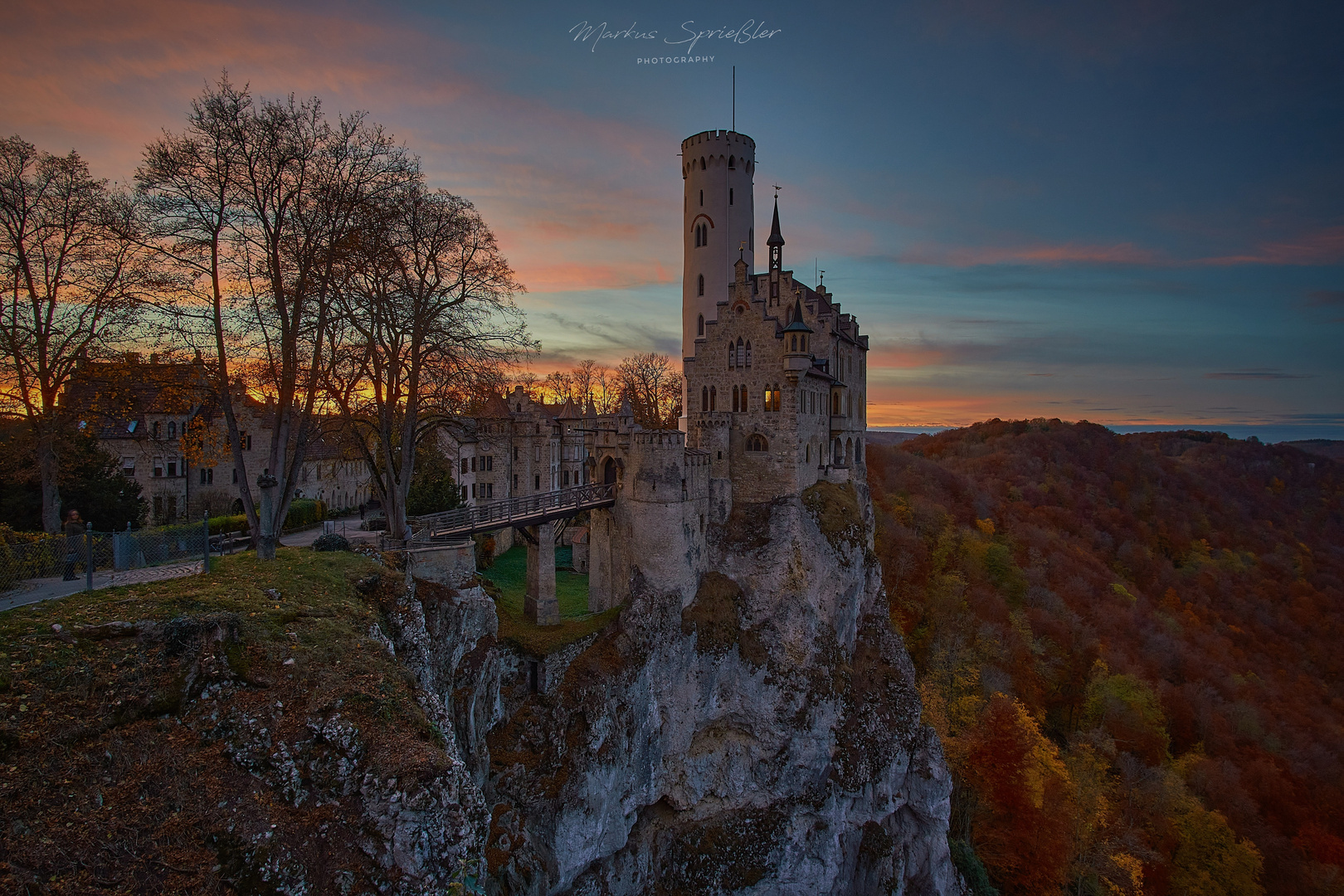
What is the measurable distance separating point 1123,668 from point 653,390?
4879cm

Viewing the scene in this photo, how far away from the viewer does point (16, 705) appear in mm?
8250

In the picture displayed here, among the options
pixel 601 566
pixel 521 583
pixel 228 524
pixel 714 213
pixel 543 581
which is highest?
pixel 714 213

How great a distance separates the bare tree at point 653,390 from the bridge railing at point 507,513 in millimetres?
25637

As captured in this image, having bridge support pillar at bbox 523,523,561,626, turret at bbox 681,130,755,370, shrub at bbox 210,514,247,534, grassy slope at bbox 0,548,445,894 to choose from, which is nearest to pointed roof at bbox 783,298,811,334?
turret at bbox 681,130,755,370

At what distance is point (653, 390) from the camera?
57.3m

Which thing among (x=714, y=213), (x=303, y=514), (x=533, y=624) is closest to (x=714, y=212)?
(x=714, y=213)

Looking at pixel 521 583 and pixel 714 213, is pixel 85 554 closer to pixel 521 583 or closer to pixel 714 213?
pixel 521 583

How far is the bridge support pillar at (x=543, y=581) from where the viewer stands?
26578mm

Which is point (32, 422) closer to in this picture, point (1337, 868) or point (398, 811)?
point (398, 811)

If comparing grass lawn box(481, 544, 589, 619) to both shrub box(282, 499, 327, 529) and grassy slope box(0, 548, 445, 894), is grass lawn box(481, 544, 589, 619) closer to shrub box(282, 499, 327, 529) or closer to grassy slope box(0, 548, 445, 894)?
shrub box(282, 499, 327, 529)

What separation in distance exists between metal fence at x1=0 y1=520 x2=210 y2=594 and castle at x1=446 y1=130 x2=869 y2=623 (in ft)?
31.7

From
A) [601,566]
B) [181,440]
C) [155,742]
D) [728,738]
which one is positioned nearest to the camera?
[155,742]

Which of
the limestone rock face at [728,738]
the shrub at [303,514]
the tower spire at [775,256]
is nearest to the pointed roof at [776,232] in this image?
the tower spire at [775,256]

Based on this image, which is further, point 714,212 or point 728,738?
point 714,212
